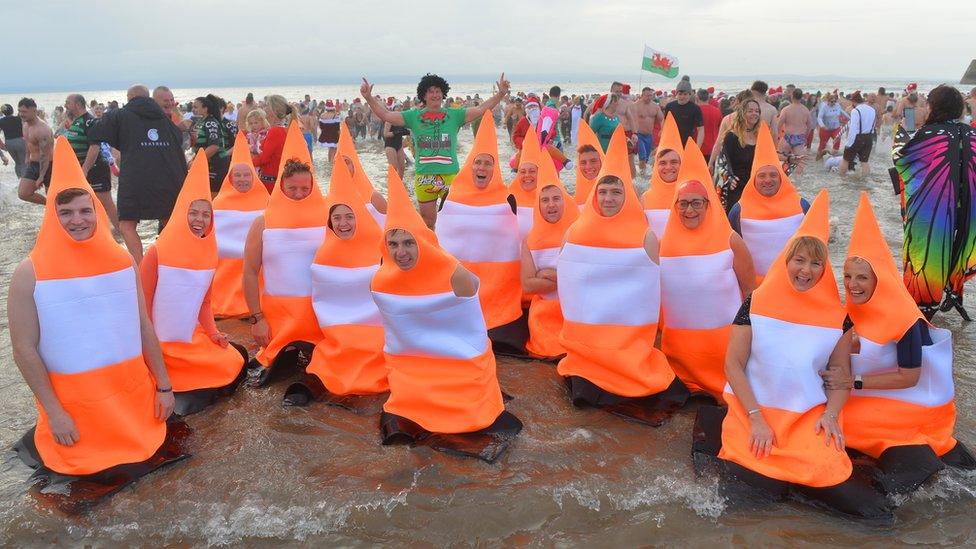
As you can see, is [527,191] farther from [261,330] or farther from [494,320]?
[261,330]

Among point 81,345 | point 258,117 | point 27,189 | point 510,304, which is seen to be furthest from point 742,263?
point 27,189

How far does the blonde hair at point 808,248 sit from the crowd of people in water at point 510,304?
14mm

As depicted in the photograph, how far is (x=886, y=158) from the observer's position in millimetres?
15922

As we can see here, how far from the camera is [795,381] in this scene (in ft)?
10.2

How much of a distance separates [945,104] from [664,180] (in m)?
1.89

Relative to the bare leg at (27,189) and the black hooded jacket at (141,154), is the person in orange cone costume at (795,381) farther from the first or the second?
the bare leg at (27,189)

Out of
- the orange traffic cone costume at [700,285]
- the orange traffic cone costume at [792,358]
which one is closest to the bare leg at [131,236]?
the orange traffic cone costume at [700,285]

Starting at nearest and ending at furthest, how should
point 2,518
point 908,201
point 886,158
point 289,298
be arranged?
point 2,518
point 289,298
point 908,201
point 886,158

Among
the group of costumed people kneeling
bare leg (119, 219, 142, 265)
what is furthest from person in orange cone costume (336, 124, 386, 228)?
bare leg (119, 219, 142, 265)

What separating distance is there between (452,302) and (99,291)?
165 cm

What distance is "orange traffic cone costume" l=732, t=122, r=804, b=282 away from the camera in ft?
14.9

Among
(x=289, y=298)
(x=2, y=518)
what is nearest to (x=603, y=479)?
(x=289, y=298)

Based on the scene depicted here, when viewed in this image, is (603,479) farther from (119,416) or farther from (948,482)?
(119,416)

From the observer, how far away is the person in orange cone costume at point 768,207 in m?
4.54
